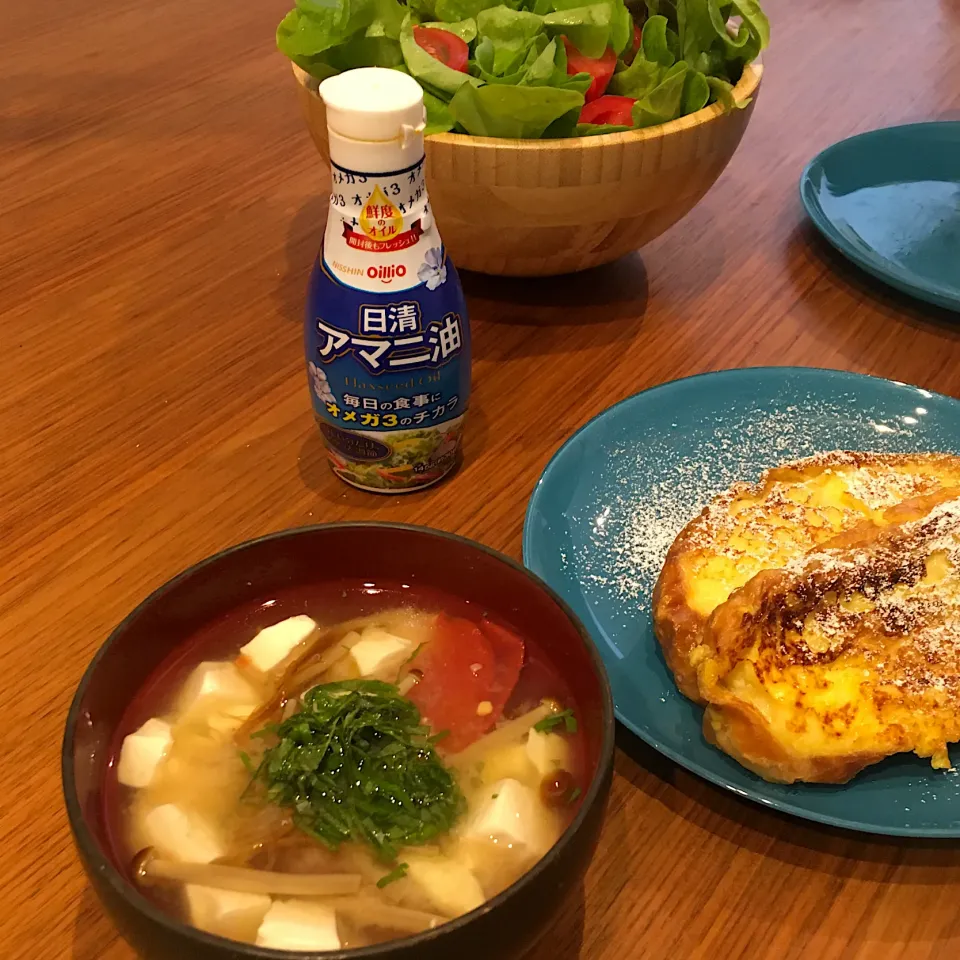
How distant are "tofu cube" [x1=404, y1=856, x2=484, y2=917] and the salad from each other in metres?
0.91

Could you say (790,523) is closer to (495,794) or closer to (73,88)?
(495,794)

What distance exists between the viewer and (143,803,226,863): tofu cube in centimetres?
73

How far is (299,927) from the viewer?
684mm

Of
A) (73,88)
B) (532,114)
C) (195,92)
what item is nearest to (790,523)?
(532,114)

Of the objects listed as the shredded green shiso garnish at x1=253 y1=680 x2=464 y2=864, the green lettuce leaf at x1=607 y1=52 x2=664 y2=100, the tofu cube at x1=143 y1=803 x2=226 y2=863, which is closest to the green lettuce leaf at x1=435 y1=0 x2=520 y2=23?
the green lettuce leaf at x1=607 y1=52 x2=664 y2=100

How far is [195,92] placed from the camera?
6.82 ft

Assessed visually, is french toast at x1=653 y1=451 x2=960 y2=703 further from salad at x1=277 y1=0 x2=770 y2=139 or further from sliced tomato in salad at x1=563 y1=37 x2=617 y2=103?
sliced tomato in salad at x1=563 y1=37 x2=617 y2=103

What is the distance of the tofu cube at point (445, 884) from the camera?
700 millimetres

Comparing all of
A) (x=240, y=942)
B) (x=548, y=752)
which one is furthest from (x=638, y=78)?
(x=240, y=942)

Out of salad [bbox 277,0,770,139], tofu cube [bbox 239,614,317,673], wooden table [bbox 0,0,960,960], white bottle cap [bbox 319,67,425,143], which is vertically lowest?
wooden table [bbox 0,0,960,960]

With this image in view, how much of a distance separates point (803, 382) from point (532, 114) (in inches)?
19.8

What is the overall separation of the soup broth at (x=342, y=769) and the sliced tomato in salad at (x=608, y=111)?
0.80 metres

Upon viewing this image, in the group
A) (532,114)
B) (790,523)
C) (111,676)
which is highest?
(532,114)

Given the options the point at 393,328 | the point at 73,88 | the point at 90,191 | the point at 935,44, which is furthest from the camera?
the point at 935,44
